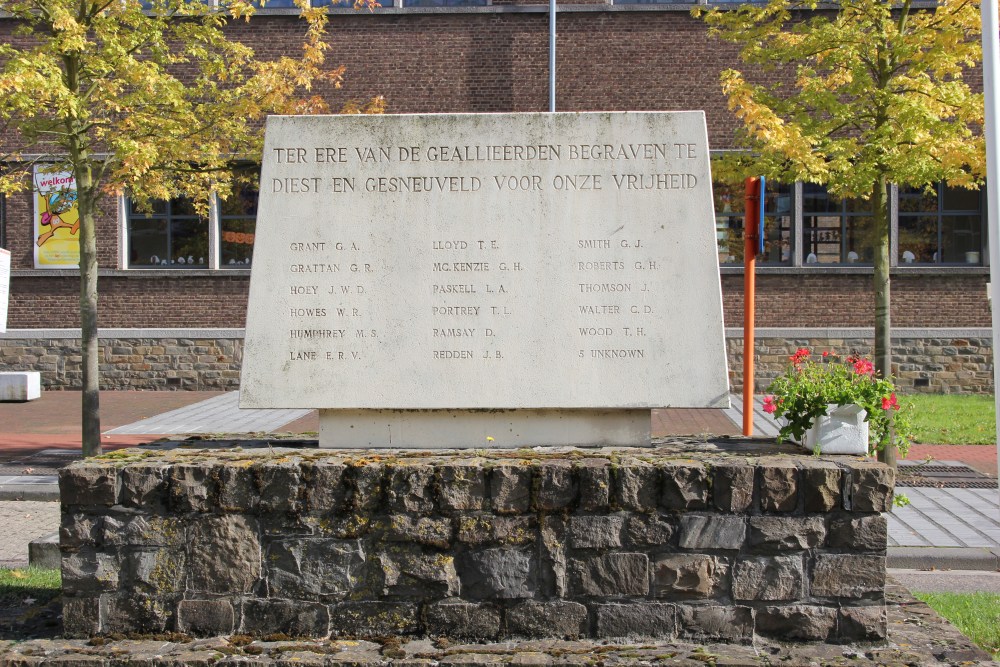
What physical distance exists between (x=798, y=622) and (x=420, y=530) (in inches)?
67.7

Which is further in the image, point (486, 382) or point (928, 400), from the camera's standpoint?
point (928, 400)

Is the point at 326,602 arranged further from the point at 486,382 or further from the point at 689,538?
the point at 689,538

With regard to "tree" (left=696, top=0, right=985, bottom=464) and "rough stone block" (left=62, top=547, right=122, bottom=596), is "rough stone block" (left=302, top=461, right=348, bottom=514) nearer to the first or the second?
"rough stone block" (left=62, top=547, right=122, bottom=596)

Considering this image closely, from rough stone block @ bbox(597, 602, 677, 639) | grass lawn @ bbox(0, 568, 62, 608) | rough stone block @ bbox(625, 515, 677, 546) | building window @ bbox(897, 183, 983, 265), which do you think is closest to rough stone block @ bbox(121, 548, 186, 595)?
grass lawn @ bbox(0, 568, 62, 608)

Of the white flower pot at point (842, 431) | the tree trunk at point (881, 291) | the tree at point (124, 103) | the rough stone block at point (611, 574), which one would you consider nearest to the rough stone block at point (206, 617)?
the rough stone block at point (611, 574)

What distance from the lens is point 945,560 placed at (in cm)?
721

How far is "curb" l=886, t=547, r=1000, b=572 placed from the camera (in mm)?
7159

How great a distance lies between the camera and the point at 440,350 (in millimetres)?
4953

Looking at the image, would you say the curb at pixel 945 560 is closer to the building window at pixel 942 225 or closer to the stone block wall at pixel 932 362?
the stone block wall at pixel 932 362

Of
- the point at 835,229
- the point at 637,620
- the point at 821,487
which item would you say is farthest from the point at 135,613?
the point at 835,229

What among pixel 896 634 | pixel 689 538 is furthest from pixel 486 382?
pixel 896 634

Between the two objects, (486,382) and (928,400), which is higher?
(486,382)

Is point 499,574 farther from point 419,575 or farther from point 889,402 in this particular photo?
point 889,402

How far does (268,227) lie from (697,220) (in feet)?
7.16
